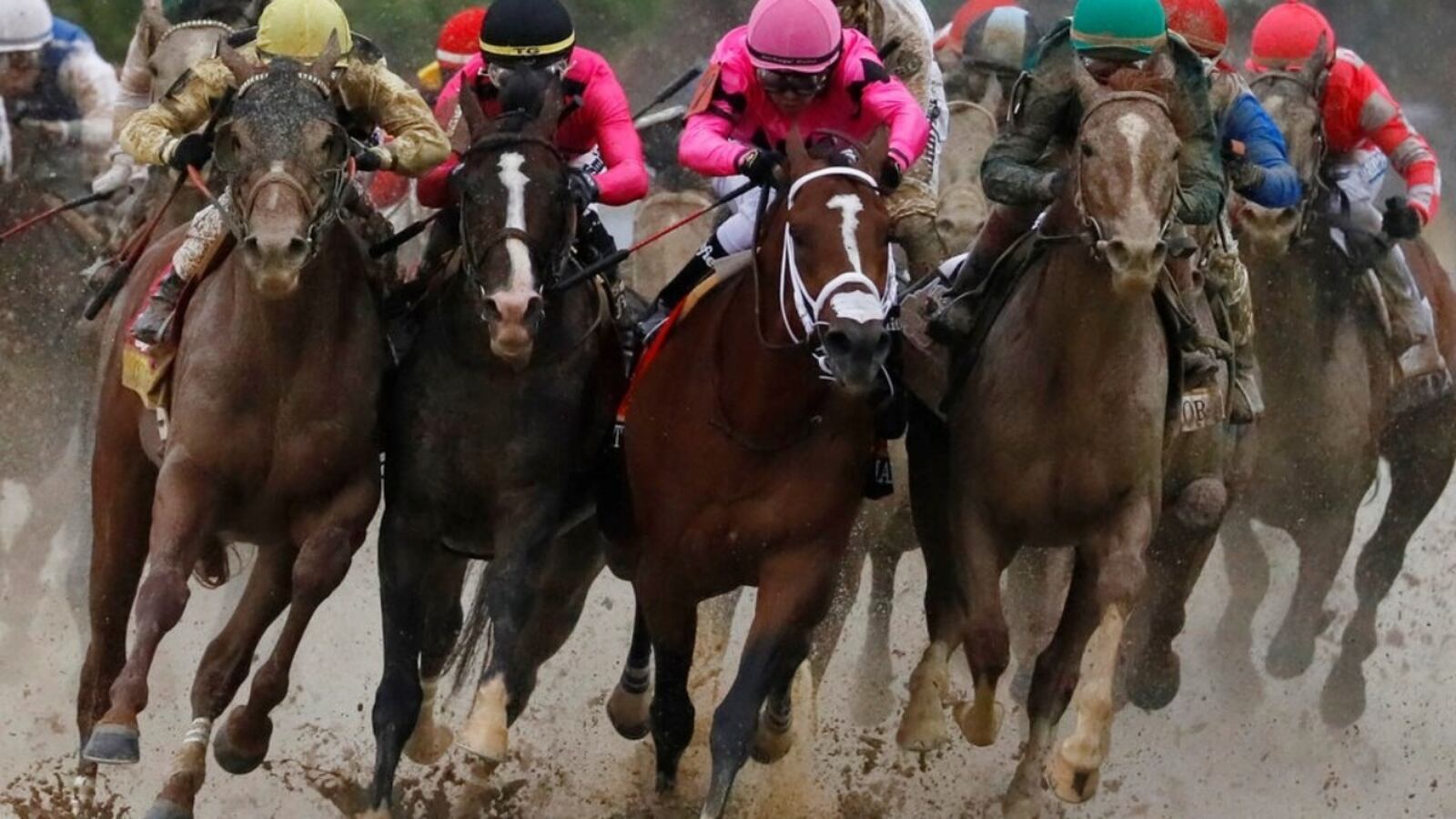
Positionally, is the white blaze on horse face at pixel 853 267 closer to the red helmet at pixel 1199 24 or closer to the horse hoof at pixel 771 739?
the red helmet at pixel 1199 24

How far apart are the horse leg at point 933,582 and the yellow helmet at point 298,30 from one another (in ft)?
7.28

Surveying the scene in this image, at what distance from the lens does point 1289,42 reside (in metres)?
12.9

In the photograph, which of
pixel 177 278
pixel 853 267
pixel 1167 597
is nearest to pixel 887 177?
pixel 853 267

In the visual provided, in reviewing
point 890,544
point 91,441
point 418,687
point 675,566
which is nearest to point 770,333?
point 675,566

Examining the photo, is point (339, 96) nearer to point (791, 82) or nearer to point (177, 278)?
point (177, 278)

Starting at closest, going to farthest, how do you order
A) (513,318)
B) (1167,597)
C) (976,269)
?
1. (513,318)
2. (976,269)
3. (1167,597)

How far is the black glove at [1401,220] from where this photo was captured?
13.0 metres

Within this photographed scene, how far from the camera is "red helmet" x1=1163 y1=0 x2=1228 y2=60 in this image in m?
10.9

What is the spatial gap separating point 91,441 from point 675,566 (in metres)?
5.45

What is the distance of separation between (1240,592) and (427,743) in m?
5.12

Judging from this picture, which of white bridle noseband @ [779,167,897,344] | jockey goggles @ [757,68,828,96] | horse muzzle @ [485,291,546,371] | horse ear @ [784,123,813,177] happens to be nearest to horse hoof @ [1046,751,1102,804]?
white bridle noseband @ [779,167,897,344]

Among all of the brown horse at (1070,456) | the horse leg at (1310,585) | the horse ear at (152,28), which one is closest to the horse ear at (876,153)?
the brown horse at (1070,456)

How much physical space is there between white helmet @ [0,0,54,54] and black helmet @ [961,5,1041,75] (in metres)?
4.49

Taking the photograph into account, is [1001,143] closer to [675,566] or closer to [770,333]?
[770,333]
